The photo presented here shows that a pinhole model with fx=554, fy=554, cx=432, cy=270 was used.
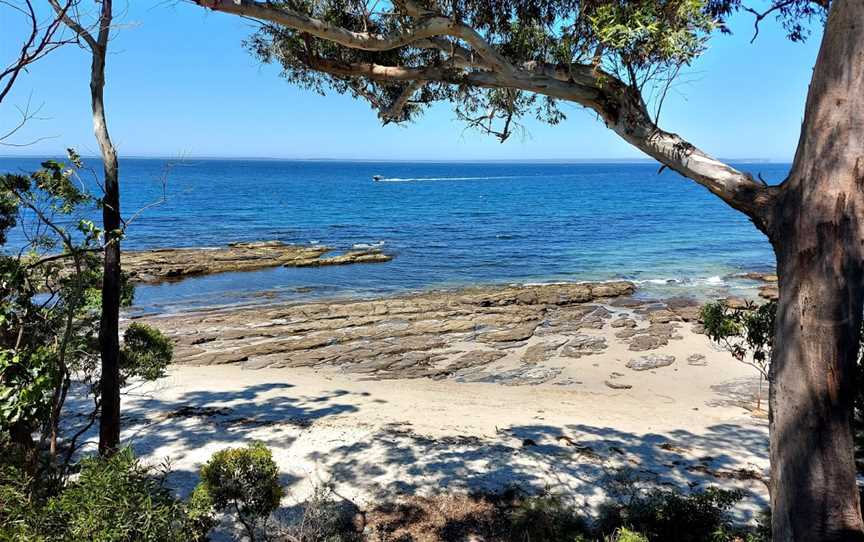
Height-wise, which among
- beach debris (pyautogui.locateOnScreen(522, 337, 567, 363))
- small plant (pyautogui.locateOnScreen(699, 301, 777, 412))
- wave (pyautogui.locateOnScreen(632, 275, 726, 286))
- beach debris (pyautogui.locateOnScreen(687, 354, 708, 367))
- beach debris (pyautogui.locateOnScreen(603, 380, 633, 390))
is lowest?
beach debris (pyautogui.locateOnScreen(603, 380, 633, 390))

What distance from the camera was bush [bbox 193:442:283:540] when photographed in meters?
4.87

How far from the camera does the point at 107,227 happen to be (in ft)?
16.9

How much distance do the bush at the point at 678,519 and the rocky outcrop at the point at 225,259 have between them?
77.8ft

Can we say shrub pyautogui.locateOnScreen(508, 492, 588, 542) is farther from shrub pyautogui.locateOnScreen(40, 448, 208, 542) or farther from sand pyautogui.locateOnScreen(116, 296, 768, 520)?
shrub pyautogui.locateOnScreen(40, 448, 208, 542)

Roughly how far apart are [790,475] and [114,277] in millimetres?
5794

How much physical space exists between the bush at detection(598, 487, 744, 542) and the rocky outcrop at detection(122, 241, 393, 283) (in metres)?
23.7

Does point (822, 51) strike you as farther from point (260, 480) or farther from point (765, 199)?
point (260, 480)

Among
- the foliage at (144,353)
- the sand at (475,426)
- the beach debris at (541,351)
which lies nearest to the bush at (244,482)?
the sand at (475,426)

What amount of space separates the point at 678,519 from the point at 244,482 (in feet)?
13.6

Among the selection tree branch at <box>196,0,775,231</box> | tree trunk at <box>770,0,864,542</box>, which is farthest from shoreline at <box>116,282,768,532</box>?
tree branch at <box>196,0,775,231</box>

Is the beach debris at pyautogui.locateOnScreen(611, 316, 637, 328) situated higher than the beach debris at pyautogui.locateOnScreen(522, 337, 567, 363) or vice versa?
the beach debris at pyautogui.locateOnScreen(611, 316, 637, 328)

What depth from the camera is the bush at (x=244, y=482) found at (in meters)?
4.87

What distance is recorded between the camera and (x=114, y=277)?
5.23 m

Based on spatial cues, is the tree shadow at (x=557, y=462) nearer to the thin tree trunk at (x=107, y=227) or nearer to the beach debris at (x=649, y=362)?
the thin tree trunk at (x=107, y=227)
